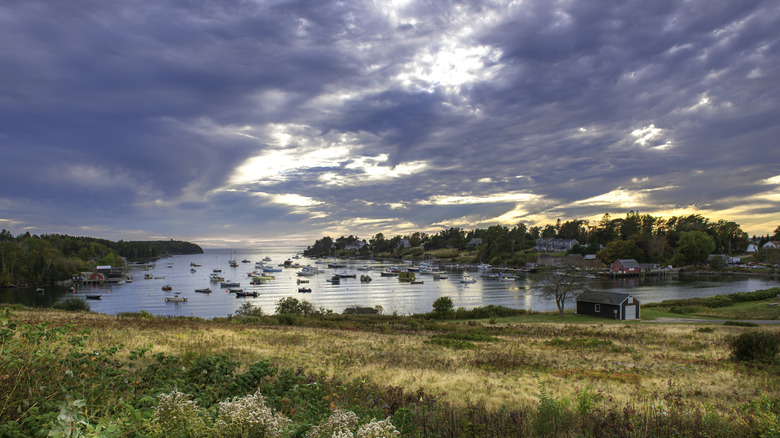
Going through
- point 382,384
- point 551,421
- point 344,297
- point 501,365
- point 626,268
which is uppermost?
point 551,421

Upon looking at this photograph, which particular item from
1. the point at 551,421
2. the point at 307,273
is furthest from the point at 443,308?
the point at 307,273

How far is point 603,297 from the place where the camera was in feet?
137

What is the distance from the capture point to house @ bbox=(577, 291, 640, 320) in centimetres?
3956

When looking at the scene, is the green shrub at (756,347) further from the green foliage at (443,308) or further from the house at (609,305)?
the green foliage at (443,308)

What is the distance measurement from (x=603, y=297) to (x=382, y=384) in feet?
Answer: 132

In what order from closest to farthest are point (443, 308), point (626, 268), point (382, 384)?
point (382, 384), point (443, 308), point (626, 268)

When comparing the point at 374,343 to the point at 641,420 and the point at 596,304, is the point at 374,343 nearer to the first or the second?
the point at 641,420

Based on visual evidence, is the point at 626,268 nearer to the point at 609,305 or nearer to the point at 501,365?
the point at 609,305

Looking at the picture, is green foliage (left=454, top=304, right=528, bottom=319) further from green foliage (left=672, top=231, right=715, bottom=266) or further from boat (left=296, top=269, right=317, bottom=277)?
green foliage (left=672, top=231, right=715, bottom=266)

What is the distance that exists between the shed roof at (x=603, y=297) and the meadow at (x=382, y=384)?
15.8m

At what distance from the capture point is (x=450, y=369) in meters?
13.1

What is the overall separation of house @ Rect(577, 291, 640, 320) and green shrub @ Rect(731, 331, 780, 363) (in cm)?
2490

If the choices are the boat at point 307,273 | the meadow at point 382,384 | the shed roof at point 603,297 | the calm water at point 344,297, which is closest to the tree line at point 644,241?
the calm water at point 344,297

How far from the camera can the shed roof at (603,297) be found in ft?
131
